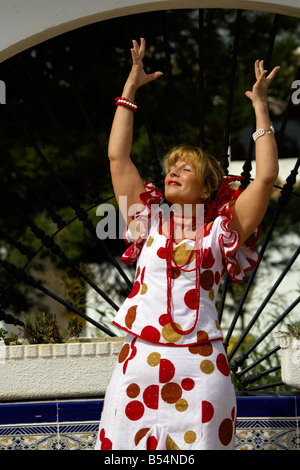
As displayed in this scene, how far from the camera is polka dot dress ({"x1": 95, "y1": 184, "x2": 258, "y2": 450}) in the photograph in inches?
69.9

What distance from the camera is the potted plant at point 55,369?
252 centimetres

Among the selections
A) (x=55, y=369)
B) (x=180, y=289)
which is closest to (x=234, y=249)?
(x=180, y=289)

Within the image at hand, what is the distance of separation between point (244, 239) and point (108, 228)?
7.95 ft

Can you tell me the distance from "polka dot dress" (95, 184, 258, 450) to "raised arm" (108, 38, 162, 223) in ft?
0.63

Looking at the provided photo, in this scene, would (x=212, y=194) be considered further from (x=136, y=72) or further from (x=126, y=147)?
(x=136, y=72)

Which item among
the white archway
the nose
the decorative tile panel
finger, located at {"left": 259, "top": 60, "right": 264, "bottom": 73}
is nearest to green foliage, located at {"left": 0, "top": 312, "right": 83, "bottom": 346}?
the decorative tile panel

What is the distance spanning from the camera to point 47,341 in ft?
8.66

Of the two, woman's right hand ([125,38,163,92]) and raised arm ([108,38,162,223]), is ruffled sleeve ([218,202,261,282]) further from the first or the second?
woman's right hand ([125,38,163,92])

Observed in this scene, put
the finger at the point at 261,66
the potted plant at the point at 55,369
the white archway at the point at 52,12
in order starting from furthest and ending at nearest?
the potted plant at the point at 55,369, the white archway at the point at 52,12, the finger at the point at 261,66

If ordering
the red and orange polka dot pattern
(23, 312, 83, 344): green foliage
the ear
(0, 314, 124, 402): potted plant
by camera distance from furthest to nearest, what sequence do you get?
1. (23, 312, 83, 344): green foliage
2. (0, 314, 124, 402): potted plant
3. the ear
4. the red and orange polka dot pattern

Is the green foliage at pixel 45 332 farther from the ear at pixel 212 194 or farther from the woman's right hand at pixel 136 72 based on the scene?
the woman's right hand at pixel 136 72

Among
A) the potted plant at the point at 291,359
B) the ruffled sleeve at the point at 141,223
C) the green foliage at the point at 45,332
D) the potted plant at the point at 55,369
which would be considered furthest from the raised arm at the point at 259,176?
the green foliage at the point at 45,332
